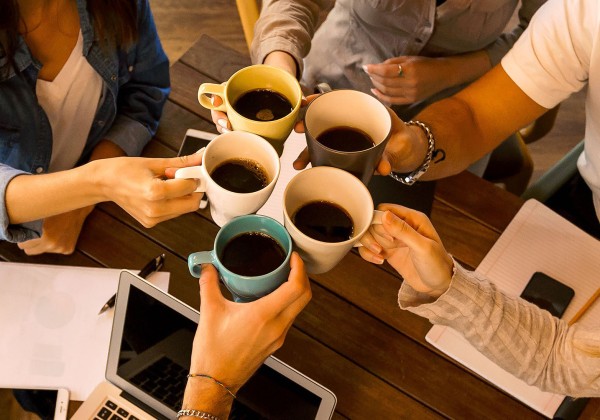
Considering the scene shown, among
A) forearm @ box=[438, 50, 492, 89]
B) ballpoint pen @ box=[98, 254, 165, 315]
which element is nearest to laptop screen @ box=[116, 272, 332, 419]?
ballpoint pen @ box=[98, 254, 165, 315]

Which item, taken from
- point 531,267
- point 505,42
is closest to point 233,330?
point 531,267

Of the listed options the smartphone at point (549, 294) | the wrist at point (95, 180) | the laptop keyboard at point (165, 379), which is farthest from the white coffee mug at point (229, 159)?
the smartphone at point (549, 294)

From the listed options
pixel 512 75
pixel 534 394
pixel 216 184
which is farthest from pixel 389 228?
pixel 512 75

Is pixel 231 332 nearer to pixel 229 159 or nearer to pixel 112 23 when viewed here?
pixel 229 159

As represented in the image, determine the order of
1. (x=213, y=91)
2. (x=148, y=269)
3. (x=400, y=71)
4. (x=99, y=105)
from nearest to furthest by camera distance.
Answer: (x=213, y=91) < (x=148, y=269) < (x=99, y=105) < (x=400, y=71)

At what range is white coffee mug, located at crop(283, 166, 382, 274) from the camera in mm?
825

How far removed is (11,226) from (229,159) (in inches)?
20.7

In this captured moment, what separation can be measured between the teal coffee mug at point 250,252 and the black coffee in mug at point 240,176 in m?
0.07

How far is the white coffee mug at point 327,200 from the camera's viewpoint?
82 centimetres

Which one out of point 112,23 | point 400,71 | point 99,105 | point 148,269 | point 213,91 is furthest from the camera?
Result: point 400,71

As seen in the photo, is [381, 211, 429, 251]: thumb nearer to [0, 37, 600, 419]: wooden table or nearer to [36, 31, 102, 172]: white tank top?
[0, 37, 600, 419]: wooden table

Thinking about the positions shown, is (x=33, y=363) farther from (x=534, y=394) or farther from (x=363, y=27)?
(x=363, y=27)

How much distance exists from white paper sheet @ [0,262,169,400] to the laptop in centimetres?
6

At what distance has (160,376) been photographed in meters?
1.11
